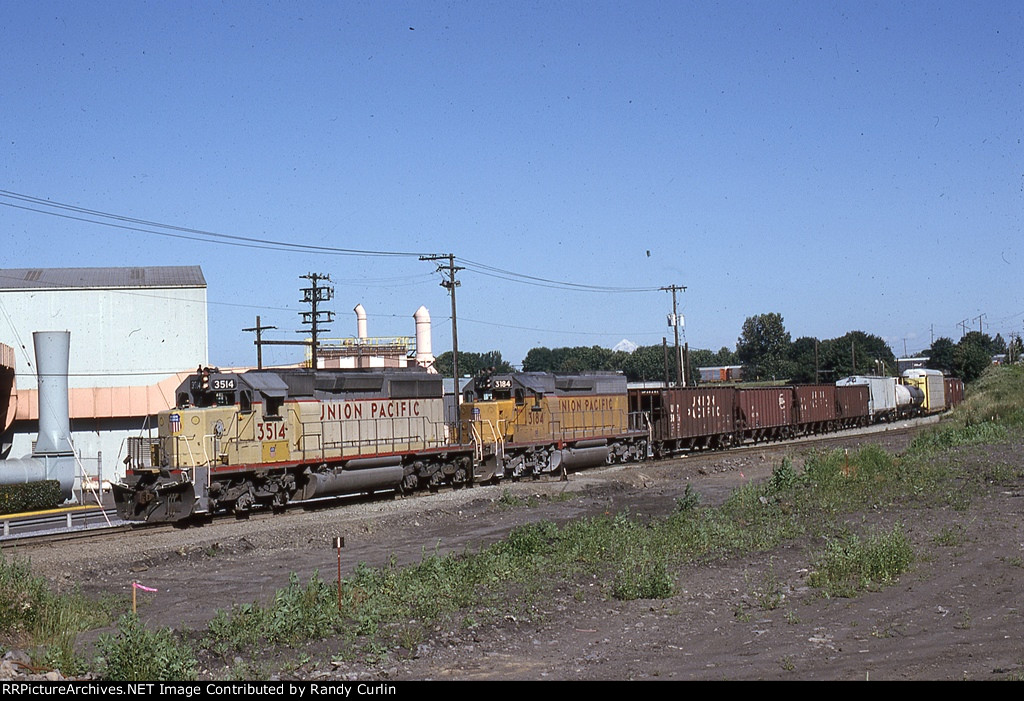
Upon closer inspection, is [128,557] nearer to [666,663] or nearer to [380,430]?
[380,430]

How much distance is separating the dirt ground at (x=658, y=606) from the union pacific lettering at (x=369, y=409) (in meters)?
3.02

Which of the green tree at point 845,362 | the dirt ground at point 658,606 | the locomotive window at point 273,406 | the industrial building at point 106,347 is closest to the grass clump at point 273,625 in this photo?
the dirt ground at point 658,606

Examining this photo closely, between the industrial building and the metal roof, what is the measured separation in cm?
5

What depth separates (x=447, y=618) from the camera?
36.1 ft

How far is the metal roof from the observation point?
40.5 m

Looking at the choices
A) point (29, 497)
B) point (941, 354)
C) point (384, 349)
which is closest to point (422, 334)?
point (384, 349)

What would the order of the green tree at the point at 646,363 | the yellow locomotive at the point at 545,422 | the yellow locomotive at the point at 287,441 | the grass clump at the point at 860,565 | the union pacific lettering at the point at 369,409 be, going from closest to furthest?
the grass clump at the point at 860,565 < the yellow locomotive at the point at 287,441 < the union pacific lettering at the point at 369,409 < the yellow locomotive at the point at 545,422 < the green tree at the point at 646,363

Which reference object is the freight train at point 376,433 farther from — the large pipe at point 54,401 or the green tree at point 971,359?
the green tree at point 971,359

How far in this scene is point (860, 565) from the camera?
12453mm

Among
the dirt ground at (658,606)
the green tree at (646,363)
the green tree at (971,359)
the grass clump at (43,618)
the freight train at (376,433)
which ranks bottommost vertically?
the dirt ground at (658,606)

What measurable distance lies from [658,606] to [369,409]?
14477mm

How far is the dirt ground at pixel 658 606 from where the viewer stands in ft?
27.8

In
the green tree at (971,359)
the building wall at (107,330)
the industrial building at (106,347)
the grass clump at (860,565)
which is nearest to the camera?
the grass clump at (860,565)

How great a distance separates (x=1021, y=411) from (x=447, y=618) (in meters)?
29.2
